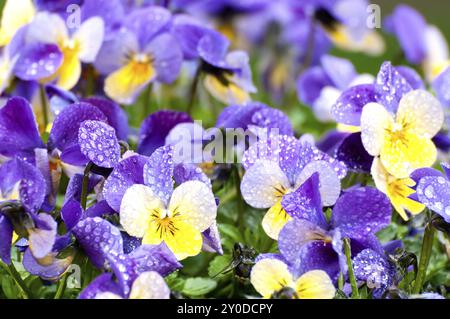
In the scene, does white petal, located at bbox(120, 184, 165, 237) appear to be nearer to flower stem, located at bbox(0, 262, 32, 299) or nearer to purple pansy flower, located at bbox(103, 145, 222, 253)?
purple pansy flower, located at bbox(103, 145, 222, 253)

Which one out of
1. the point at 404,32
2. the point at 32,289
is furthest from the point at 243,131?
the point at 404,32

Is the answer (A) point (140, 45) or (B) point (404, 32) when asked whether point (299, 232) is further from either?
(B) point (404, 32)

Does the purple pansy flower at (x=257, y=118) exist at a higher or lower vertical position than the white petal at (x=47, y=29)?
lower

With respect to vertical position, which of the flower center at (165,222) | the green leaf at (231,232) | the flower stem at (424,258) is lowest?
the green leaf at (231,232)

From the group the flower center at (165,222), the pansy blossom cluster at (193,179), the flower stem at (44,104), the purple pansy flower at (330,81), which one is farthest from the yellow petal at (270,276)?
the flower stem at (44,104)

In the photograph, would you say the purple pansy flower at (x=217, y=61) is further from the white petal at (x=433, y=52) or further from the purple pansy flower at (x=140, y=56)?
the white petal at (x=433, y=52)

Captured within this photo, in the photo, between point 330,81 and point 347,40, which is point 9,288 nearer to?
point 330,81

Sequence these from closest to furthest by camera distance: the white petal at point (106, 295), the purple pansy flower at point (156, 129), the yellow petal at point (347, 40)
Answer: the white petal at point (106, 295) < the purple pansy flower at point (156, 129) < the yellow petal at point (347, 40)
